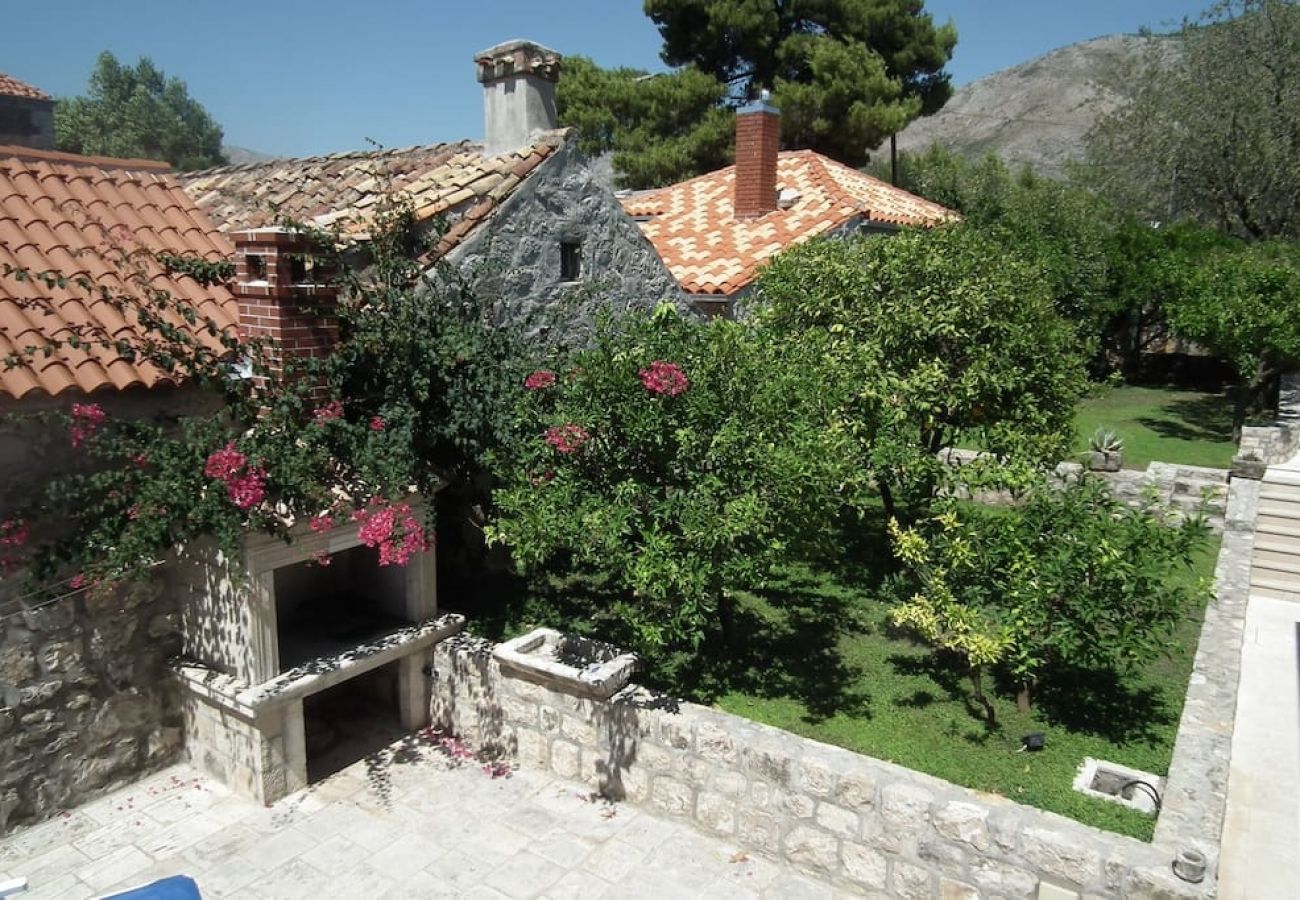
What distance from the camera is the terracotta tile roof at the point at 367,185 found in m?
9.77

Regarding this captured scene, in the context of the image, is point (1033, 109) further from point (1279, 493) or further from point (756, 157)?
point (1279, 493)

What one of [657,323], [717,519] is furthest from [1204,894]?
[657,323]

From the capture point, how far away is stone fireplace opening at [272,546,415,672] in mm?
8234

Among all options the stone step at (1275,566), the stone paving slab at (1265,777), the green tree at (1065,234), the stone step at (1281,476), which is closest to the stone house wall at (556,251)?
the stone paving slab at (1265,777)

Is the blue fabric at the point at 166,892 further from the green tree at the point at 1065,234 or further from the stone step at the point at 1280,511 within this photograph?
the green tree at the point at 1065,234

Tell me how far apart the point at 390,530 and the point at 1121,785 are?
19.5 ft

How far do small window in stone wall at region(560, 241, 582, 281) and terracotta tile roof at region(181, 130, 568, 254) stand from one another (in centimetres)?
110

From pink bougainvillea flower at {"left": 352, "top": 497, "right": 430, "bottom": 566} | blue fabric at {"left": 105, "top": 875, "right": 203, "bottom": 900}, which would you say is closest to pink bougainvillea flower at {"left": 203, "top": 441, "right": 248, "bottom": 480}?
pink bougainvillea flower at {"left": 352, "top": 497, "right": 430, "bottom": 566}

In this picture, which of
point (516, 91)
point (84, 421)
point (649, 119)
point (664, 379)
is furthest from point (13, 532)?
point (649, 119)

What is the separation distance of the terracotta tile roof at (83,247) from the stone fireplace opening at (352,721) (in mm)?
3691

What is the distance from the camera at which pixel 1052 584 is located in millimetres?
6961

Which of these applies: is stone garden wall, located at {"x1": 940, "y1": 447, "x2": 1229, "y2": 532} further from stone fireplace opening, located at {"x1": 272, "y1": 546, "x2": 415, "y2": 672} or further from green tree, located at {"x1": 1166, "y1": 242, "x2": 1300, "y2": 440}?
stone fireplace opening, located at {"x1": 272, "y1": 546, "x2": 415, "y2": 672}

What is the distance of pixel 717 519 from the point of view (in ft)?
21.3

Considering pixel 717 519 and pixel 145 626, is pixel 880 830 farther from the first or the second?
pixel 145 626
